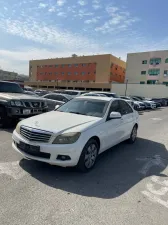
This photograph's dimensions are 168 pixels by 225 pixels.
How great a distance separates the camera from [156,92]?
147 ft

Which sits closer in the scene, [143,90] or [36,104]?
[36,104]

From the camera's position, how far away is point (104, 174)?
13.6 ft

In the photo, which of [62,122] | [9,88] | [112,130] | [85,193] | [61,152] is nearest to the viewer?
[85,193]

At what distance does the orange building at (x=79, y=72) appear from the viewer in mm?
58469

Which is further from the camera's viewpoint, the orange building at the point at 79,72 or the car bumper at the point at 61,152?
the orange building at the point at 79,72

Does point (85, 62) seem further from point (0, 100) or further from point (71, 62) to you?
point (0, 100)

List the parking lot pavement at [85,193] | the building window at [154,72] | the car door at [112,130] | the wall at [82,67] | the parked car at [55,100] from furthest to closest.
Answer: the wall at [82,67], the building window at [154,72], the parked car at [55,100], the car door at [112,130], the parking lot pavement at [85,193]

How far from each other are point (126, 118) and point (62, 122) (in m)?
2.43

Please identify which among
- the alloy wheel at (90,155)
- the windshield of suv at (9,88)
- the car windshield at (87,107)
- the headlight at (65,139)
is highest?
the windshield of suv at (9,88)

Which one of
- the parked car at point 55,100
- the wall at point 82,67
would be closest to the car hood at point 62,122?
the parked car at point 55,100

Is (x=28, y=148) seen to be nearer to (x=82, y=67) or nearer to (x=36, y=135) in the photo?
(x=36, y=135)

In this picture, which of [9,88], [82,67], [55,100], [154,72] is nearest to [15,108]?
[9,88]

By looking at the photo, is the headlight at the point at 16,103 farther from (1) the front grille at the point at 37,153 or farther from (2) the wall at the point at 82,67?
(2) the wall at the point at 82,67

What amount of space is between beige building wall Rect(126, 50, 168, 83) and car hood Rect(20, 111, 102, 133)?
5159 cm
